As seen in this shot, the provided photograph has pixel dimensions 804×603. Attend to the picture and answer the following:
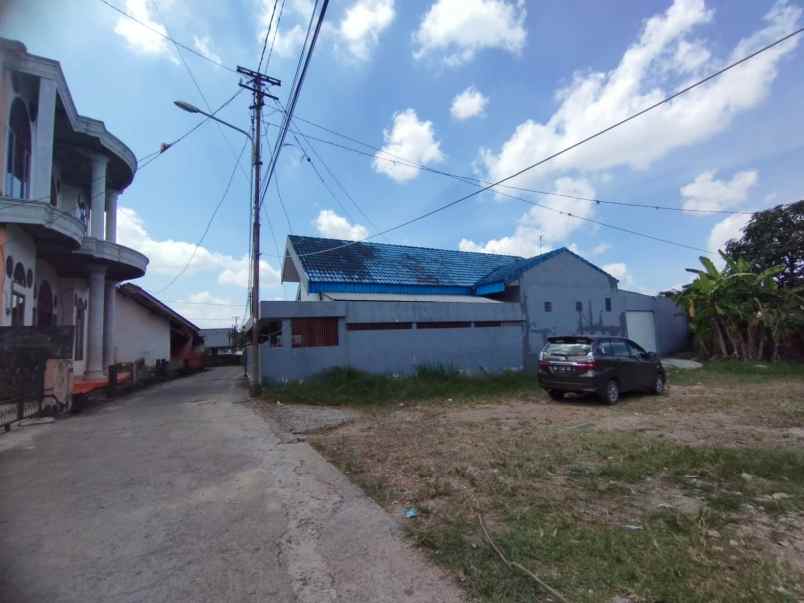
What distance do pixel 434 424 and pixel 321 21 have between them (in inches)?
268

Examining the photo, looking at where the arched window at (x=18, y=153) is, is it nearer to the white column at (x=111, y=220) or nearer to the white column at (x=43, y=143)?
the white column at (x=43, y=143)

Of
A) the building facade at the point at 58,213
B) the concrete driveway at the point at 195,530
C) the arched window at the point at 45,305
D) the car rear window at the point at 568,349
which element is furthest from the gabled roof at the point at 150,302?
the car rear window at the point at 568,349

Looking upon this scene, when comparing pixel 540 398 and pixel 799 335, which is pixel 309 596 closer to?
pixel 540 398

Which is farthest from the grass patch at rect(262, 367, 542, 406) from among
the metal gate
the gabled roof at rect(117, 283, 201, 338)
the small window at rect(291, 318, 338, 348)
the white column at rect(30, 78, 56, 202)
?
the gabled roof at rect(117, 283, 201, 338)

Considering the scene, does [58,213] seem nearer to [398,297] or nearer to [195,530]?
[398,297]

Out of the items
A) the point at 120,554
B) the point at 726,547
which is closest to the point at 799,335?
the point at 726,547

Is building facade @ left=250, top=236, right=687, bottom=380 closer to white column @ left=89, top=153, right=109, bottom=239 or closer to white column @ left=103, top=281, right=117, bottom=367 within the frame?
white column @ left=89, top=153, right=109, bottom=239

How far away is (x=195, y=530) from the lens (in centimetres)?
371

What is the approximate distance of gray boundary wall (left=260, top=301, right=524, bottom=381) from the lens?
13125mm

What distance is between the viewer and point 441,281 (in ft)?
60.7

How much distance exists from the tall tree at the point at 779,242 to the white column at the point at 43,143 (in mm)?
31500

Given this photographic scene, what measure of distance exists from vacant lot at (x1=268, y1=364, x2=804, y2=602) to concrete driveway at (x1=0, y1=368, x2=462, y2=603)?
0.44 m

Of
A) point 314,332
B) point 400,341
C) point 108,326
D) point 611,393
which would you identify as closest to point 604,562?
point 611,393

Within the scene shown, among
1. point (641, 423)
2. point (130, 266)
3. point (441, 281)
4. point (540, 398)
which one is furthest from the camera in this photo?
point (441, 281)
